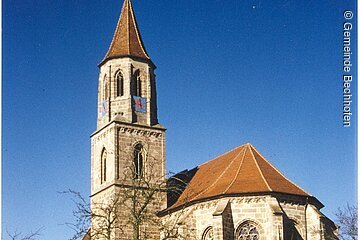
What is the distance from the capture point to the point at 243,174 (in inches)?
1481

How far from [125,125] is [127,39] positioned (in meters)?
5.93

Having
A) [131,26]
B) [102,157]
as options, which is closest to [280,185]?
[102,157]

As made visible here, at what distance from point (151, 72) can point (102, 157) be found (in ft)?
19.1

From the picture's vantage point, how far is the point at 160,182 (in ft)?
137

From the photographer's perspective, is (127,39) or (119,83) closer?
(119,83)

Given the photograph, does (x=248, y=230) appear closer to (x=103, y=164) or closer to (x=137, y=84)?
(x=103, y=164)

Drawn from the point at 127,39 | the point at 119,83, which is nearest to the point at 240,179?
the point at 119,83

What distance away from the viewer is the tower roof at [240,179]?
36.4 m

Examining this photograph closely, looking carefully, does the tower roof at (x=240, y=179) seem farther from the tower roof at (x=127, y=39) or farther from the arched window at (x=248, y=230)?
the tower roof at (x=127, y=39)

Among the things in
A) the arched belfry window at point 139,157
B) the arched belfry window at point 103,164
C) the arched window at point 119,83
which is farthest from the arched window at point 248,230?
the arched window at point 119,83

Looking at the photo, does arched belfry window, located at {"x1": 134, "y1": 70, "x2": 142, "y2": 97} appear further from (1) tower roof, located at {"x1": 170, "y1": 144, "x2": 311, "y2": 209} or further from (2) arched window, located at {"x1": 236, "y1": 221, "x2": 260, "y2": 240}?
(2) arched window, located at {"x1": 236, "y1": 221, "x2": 260, "y2": 240}

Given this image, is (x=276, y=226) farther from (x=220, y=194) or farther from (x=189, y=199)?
(x=189, y=199)

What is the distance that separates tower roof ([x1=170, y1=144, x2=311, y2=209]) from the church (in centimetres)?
5

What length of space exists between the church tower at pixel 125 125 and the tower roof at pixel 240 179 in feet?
9.78
